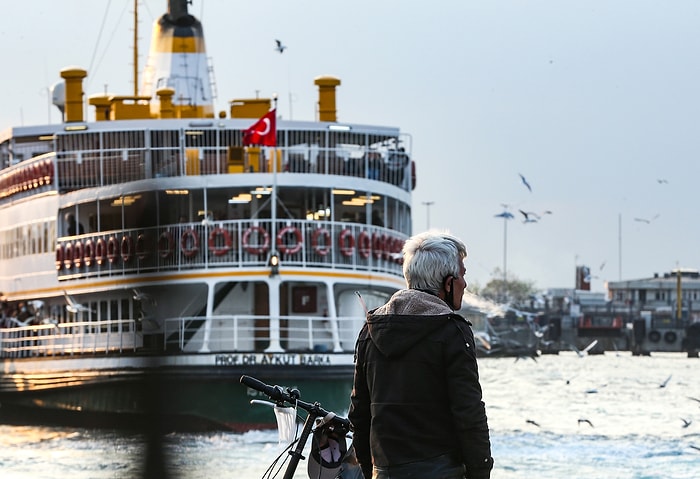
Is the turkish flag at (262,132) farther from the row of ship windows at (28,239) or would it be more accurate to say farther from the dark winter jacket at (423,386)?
the dark winter jacket at (423,386)

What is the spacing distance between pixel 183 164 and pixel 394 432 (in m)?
21.2

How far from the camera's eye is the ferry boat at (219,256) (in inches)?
933

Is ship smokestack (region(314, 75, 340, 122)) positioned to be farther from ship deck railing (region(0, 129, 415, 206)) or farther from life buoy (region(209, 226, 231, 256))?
life buoy (region(209, 226, 231, 256))

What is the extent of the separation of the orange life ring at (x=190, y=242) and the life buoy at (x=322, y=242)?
5.90ft

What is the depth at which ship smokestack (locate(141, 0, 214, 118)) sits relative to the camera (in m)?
34.0

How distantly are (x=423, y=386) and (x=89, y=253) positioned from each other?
21013 mm

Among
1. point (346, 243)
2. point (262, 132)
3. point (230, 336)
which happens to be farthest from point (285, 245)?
point (262, 132)

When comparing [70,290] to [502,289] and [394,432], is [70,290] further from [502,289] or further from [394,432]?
[502,289]

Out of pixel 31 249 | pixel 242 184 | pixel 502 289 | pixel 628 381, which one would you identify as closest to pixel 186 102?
pixel 31 249

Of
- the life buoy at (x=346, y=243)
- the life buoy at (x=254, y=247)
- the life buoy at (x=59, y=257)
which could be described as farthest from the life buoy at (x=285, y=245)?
the life buoy at (x=59, y=257)

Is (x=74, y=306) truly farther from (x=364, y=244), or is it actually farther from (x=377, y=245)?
(x=377, y=245)

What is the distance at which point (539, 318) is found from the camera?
14575 cm

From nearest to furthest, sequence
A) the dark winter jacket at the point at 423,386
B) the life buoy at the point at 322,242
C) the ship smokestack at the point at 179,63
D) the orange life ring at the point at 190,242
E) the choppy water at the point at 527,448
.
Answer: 1. the dark winter jacket at the point at 423,386
2. the choppy water at the point at 527,448
3. the orange life ring at the point at 190,242
4. the life buoy at the point at 322,242
5. the ship smokestack at the point at 179,63

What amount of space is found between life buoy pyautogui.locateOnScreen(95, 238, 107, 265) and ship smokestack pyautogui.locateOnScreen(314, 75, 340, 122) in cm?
592
